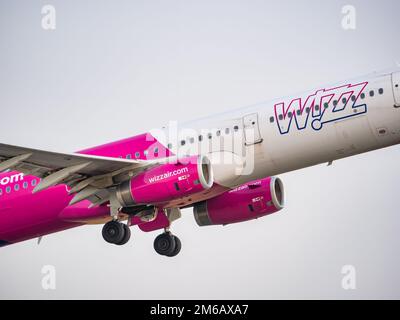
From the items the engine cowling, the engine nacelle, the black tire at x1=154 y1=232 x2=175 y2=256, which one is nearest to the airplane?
the engine nacelle

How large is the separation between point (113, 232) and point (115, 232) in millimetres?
75

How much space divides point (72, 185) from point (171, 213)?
208 inches

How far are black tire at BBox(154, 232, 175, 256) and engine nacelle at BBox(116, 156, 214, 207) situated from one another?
501 centimetres

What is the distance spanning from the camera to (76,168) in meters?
34.3

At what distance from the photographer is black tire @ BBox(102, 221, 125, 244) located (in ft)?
116

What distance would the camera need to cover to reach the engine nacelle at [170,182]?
33.5 m

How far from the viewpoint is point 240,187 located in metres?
39.2

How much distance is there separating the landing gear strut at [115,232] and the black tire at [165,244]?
12.5 feet

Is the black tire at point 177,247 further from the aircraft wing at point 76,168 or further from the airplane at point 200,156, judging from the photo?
the aircraft wing at point 76,168

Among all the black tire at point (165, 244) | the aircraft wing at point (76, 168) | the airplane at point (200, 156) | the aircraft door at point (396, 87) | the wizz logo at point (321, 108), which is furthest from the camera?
the black tire at point (165, 244)

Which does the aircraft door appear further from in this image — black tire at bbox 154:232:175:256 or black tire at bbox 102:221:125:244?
black tire at bbox 154:232:175:256

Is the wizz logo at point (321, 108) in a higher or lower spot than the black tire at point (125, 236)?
higher

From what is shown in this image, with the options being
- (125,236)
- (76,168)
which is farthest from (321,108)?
(76,168)

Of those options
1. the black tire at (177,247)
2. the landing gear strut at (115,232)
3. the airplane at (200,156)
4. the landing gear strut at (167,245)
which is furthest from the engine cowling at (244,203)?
the landing gear strut at (115,232)
